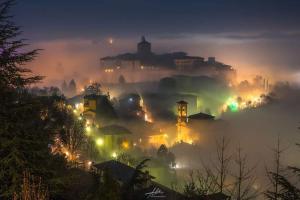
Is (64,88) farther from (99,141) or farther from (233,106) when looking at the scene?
(99,141)

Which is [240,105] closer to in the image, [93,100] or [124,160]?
[93,100]

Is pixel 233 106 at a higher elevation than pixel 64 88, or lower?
lower

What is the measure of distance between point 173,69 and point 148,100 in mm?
42528

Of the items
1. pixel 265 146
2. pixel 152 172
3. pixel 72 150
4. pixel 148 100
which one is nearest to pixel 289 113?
pixel 265 146

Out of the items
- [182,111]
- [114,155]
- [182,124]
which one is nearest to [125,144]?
[114,155]

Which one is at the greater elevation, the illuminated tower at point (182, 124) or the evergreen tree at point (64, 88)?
the evergreen tree at point (64, 88)

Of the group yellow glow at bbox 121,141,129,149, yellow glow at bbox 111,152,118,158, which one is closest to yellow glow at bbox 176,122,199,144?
yellow glow at bbox 121,141,129,149

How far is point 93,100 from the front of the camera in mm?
61750

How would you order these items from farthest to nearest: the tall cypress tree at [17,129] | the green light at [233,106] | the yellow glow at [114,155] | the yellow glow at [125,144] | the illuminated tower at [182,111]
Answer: the green light at [233,106] → the illuminated tower at [182,111] → the yellow glow at [125,144] → the yellow glow at [114,155] → the tall cypress tree at [17,129]

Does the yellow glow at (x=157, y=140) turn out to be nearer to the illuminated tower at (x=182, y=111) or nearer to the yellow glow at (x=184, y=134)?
the yellow glow at (x=184, y=134)

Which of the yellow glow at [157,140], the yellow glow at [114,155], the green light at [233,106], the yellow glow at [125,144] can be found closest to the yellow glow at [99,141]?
the yellow glow at [114,155]

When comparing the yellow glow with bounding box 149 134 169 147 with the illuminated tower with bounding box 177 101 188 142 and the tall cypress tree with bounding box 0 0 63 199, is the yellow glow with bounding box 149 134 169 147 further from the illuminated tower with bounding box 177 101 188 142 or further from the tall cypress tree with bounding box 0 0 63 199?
the tall cypress tree with bounding box 0 0 63 199

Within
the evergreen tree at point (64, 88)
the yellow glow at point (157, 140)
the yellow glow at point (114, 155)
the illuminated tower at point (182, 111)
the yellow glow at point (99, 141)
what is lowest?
the yellow glow at point (114, 155)

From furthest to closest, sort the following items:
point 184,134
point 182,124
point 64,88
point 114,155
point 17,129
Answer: point 64,88 < point 184,134 < point 182,124 < point 114,155 < point 17,129
